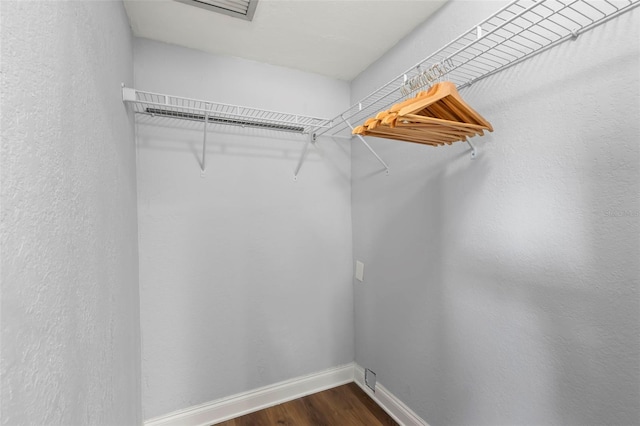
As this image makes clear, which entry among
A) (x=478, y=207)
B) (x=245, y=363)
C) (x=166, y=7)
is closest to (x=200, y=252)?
(x=245, y=363)

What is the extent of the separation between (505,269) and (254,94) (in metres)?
1.57

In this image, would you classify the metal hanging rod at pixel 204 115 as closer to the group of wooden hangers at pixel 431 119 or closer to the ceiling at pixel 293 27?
Answer: the ceiling at pixel 293 27

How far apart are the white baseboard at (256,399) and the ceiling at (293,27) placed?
6.59ft

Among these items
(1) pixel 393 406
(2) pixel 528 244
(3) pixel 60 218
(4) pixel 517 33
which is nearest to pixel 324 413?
(1) pixel 393 406

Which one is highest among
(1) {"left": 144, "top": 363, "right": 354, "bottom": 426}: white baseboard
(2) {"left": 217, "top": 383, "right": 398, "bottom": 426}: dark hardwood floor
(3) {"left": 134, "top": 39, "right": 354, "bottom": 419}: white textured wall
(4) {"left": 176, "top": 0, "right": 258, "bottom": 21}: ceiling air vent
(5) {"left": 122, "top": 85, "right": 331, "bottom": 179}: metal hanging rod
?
(4) {"left": 176, "top": 0, "right": 258, "bottom": 21}: ceiling air vent

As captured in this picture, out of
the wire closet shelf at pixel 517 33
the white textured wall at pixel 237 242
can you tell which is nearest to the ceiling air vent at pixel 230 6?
the white textured wall at pixel 237 242

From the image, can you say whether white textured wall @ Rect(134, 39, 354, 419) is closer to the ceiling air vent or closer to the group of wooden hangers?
the ceiling air vent

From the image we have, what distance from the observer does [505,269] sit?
1.01m

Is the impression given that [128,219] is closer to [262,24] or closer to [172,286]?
[172,286]

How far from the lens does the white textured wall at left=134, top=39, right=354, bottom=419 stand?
1.43 m

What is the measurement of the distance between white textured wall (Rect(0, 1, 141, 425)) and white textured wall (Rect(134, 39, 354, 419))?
1.61 ft

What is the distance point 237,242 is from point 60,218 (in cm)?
110

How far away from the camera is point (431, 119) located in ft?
2.55

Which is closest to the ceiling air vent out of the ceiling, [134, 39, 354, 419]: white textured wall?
the ceiling
